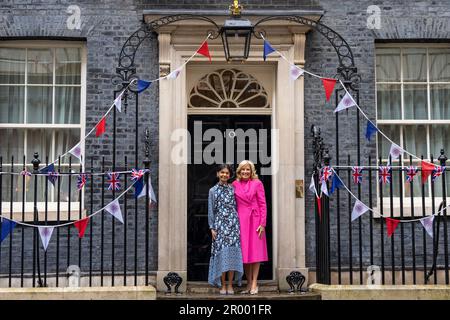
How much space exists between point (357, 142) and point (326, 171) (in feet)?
4.24

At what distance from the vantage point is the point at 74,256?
34.1 feet

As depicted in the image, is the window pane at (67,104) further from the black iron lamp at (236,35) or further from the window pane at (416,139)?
the window pane at (416,139)

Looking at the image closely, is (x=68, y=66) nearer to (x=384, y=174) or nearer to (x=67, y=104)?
(x=67, y=104)

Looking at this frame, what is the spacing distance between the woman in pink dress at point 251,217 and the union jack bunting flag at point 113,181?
1517 mm

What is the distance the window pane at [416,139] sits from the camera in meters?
11.1

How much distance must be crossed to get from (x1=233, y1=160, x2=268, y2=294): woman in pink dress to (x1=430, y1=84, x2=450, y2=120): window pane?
3.10m

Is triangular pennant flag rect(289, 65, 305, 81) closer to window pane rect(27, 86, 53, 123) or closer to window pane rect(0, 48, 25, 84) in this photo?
window pane rect(27, 86, 53, 123)

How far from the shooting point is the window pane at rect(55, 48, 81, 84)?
36.0 feet

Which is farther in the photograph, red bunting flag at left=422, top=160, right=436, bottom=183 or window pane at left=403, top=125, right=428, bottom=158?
window pane at left=403, top=125, right=428, bottom=158

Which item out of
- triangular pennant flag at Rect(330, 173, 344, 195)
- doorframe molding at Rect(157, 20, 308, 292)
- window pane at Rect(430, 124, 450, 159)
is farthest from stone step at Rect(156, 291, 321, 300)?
window pane at Rect(430, 124, 450, 159)

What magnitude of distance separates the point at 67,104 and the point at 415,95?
4.96 meters

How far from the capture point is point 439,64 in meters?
11.2

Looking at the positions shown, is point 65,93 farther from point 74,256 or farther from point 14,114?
point 74,256

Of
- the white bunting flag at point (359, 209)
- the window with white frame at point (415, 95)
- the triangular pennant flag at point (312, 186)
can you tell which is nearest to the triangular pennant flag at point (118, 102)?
the triangular pennant flag at point (312, 186)
